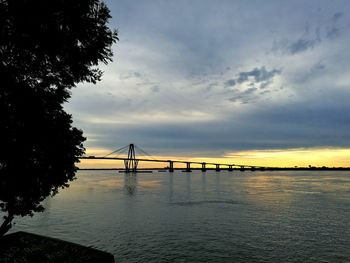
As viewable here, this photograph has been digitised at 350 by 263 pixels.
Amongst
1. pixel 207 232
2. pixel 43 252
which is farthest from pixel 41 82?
pixel 207 232

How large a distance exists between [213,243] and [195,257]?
4.75m

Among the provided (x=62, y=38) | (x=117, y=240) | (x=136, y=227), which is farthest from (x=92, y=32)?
(x=136, y=227)

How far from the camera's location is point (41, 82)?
13797 mm

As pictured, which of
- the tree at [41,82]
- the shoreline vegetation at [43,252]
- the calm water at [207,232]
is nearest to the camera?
the tree at [41,82]

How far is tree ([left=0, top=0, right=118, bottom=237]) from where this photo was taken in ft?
38.9

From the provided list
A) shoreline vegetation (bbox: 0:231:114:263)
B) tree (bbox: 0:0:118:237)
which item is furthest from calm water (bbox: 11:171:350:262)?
tree (bbox: 0:0:118:237)

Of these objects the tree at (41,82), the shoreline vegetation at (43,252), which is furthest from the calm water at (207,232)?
the tree at (41,82)

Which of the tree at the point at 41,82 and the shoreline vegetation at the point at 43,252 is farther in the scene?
the shoreline vegetation at the point at 43,252

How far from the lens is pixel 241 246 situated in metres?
26.7

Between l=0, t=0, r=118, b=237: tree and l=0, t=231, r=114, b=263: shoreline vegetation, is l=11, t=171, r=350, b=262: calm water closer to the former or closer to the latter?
l=0, t=231, r=114, b=263: shoreline vegetation

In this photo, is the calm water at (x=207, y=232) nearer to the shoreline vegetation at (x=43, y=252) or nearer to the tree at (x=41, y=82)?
the shoreline vegetation at (x=43, y=252)

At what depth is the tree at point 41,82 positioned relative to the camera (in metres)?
11.9

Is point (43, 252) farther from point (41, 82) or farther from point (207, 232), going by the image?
point (207, 232)

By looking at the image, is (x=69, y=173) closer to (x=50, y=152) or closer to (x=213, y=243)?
(x=50, y=152)
